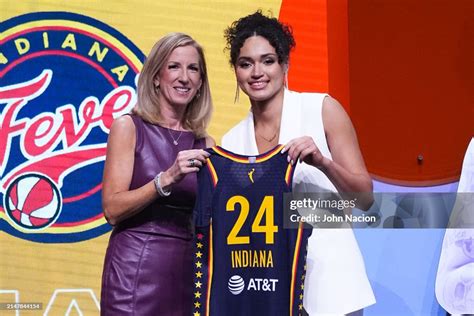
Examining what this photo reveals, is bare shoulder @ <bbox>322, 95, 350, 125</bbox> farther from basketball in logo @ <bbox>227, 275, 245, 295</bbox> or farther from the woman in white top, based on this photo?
basketball in logo @ <bbox>227, 275, 245, 295</bbox>

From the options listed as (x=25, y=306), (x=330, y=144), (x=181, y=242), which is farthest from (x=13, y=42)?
(x=330, y=144)

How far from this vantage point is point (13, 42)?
3562 mm

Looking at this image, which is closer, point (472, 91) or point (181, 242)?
point (181, 242)

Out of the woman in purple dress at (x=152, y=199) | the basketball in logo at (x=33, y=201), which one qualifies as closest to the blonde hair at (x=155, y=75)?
the woman in purple dress at (x=152, y=199)

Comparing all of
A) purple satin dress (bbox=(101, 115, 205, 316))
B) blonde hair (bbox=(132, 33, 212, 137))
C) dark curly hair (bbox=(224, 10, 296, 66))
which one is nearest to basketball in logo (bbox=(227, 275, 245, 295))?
purple satin dress (bbox=(101, 115, 205, 316))

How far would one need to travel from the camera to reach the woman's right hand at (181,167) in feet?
8.09

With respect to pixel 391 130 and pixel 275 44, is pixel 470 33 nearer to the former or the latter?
pixel 391 130

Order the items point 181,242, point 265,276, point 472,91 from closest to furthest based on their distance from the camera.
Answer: point 265,276 < point 181,242 < point 472,91

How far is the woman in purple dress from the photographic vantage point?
264 centimetres

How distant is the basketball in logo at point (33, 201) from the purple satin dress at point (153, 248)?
36.4 inches

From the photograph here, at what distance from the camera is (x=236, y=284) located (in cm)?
254

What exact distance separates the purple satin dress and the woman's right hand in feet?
0.61

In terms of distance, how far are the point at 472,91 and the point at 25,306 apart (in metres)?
2.22

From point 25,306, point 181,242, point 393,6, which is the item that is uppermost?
point 393,6
